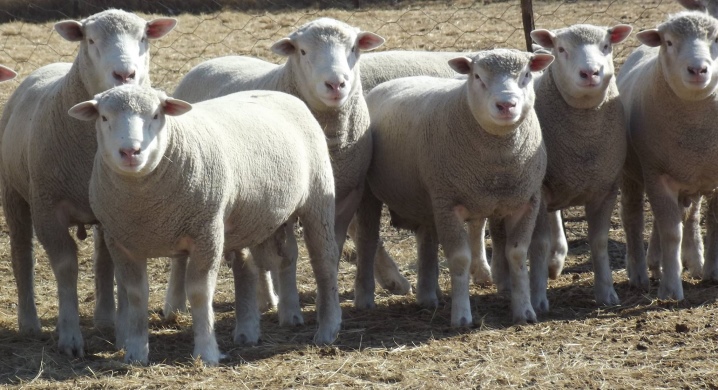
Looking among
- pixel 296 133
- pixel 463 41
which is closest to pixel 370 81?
pixel 296 133

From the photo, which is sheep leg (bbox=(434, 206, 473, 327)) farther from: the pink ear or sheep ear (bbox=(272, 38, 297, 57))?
sheep ear (bbox=(272, 38, 297, 57))

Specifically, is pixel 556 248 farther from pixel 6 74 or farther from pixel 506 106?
pixel 6 74

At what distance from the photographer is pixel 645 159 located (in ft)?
21.1

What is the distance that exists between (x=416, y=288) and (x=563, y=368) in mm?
2045

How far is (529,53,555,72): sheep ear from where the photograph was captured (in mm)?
5797

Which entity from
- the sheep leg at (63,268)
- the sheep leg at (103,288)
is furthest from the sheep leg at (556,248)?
the sheep leg at (63,268)

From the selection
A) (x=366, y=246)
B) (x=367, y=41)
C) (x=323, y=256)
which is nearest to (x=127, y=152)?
(x=323, y=256)

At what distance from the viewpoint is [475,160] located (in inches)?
229

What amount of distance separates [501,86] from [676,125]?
1.30 metres

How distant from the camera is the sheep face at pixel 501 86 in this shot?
5.53 m

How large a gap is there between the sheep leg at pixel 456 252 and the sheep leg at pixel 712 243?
70.3 inches

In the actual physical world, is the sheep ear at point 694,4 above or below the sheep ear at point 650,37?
above

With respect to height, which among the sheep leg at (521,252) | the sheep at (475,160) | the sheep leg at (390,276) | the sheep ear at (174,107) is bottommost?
the sheep leg at (390,276)

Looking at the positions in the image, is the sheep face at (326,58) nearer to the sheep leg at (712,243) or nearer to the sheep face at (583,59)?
the sheep face at (583,59)
